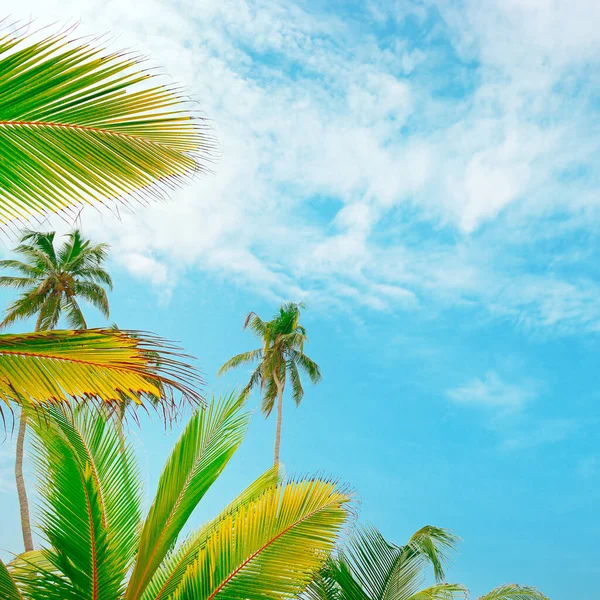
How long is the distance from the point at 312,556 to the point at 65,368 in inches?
142

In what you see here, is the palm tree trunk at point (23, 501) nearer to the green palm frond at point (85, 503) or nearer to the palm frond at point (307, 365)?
the palm frond at point (307, 365)

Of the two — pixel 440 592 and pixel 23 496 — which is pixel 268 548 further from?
pixel 23 496

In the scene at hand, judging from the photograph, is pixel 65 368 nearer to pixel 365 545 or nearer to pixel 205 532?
pixel 205 532

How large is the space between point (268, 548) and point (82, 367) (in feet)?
10.8

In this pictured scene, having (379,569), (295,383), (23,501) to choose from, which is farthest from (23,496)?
(379,569)

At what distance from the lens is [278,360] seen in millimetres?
30656

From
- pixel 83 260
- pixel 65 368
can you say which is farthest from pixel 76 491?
pixel 83 260

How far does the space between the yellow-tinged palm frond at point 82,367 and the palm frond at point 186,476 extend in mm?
3126

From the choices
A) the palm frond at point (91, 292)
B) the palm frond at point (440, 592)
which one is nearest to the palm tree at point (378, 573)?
the palm frond at point (440, 592)

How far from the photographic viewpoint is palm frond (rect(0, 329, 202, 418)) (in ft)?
10.2

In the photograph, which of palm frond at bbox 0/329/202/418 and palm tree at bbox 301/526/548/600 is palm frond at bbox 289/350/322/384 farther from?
palm frond at bbox 0/329/202/418

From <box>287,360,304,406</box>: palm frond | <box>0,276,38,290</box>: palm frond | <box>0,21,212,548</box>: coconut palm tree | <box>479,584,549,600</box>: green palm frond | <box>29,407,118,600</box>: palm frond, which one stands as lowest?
<box>29,407,118,600</box>: palm frond

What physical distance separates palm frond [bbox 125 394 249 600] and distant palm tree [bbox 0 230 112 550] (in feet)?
64.5

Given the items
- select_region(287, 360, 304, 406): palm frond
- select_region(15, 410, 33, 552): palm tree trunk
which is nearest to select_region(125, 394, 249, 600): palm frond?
select_region(15, 410, 33, 552): palm tree trunk
